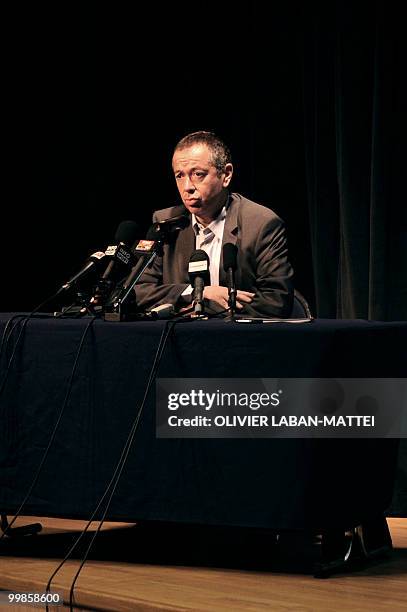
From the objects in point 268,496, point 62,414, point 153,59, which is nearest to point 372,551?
point 268,496

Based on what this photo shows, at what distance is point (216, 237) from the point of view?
3652 mm

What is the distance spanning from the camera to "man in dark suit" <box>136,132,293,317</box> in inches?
138

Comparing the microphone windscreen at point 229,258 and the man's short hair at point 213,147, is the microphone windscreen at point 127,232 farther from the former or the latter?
the man's short hair at point 213,147

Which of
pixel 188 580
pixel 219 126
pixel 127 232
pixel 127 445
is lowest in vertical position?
pixel 188 580

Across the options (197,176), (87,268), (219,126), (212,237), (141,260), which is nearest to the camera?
(87,268)

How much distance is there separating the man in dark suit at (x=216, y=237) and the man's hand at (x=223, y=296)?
0.04 meters

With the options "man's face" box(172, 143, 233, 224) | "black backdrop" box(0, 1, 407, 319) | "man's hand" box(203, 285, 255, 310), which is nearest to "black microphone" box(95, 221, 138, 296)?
"man's hand" box(203, 285, 255, 310)

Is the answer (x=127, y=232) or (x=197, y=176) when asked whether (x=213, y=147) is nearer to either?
(x=197, y=176)

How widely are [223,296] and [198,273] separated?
14.8 inches

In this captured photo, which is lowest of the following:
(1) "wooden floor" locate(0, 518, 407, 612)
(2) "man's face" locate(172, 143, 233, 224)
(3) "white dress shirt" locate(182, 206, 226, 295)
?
(1) "wooden floor" locate(0, 518, 407, 612)

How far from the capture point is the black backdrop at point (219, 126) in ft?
14.1

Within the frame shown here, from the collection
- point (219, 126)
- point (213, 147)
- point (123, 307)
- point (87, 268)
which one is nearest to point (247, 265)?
point (213, 147)

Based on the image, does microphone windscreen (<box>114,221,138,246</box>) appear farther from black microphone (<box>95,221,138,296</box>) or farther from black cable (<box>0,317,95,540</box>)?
black cable (<box>0,317,95,540</box>)

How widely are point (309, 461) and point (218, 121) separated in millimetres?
2364
